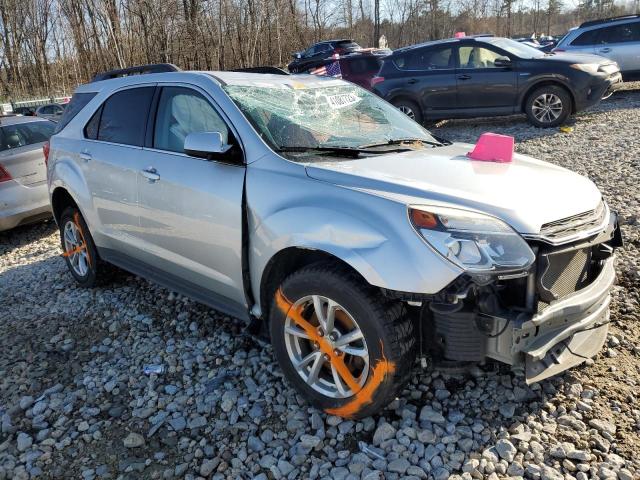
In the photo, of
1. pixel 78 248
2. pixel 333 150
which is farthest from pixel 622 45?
pixel 78 248

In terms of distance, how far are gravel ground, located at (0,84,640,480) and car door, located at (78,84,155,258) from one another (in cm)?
70

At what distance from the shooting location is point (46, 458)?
9.54 feet

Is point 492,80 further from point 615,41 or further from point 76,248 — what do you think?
point 76,248

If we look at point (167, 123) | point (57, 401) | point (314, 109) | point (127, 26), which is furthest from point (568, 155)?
point (127, 26)

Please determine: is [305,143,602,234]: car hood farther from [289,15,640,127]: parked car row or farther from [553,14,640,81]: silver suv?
[553,14,640,81]: silver suv

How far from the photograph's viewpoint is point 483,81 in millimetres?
10703

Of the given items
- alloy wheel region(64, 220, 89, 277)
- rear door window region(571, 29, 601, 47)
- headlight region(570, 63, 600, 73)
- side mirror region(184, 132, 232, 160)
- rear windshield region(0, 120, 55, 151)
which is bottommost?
alloy wheel region(64, 220, 89, 277)

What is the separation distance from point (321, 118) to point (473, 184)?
1.22 metres

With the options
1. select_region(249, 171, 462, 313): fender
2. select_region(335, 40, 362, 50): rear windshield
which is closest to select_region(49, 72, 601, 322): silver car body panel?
select_region(249, 171, 462, 313): fender

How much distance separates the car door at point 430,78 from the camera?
11039 mm

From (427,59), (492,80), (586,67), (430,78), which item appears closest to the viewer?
(586,67)

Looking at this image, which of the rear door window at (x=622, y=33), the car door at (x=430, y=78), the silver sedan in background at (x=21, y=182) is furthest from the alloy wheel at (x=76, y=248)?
the rear door window at (x=622, y=33)

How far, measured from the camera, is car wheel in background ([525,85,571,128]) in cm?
1030

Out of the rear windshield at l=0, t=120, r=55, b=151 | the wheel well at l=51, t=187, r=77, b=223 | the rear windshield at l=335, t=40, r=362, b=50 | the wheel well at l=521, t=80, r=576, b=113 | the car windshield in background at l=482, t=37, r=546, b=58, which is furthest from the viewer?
the rear windshield at l=335, t=40, r=362, b=50
